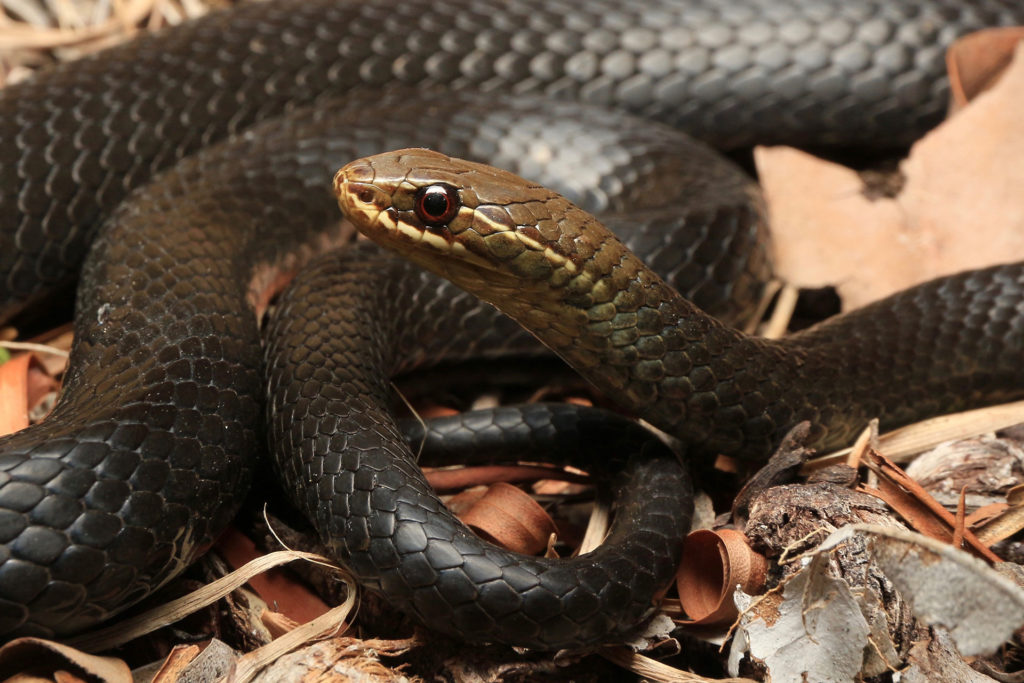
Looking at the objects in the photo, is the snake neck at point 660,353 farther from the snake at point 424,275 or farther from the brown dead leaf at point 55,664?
the brown dead leaf at point 55,664

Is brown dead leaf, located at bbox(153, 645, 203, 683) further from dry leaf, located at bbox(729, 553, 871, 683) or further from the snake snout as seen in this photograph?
dry leaf, located at bbox(729, 553, 871, 683)

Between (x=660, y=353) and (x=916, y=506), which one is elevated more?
(x=660, y=353)

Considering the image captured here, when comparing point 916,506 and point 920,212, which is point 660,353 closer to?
point 916,506

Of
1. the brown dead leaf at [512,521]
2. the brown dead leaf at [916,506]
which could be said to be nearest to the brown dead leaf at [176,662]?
the brown dead leaf at [512,521]

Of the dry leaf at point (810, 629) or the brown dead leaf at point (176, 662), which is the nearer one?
the dry leaf at point (810, 629)

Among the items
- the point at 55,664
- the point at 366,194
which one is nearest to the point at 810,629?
the point at 366,194

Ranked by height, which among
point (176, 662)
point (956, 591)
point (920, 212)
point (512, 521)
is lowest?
point (920, 212)
